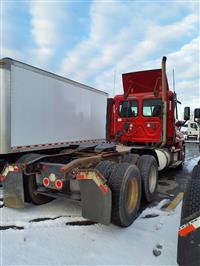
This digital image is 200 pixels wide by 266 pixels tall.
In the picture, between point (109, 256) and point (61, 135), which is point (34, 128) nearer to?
point (61, 135)

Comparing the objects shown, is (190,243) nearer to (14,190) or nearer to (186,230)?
(186,230)

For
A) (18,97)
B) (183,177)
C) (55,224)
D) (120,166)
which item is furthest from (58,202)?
(183,177)

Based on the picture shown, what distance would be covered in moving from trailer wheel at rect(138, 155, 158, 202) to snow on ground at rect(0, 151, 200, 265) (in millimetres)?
609

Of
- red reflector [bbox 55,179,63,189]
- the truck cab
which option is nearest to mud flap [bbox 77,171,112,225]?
red reflector [bbox 55,179,63,189]

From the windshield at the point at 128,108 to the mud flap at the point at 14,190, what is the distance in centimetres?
450

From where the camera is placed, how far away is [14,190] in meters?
4.24

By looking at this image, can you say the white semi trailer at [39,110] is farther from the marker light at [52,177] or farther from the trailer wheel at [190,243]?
the trailer wheel at [190,243]

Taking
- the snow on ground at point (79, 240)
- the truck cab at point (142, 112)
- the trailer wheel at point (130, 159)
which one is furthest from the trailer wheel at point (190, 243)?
the truck cab at point (142, 112)

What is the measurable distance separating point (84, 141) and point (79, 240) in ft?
19.8

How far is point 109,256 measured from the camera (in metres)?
2.98

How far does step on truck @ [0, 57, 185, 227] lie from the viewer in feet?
12.5

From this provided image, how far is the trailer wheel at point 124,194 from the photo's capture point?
3715 millimetres

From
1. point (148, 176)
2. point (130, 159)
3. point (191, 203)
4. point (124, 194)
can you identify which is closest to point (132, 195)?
point (124, 194)

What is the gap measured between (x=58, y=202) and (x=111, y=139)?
3.68 m
